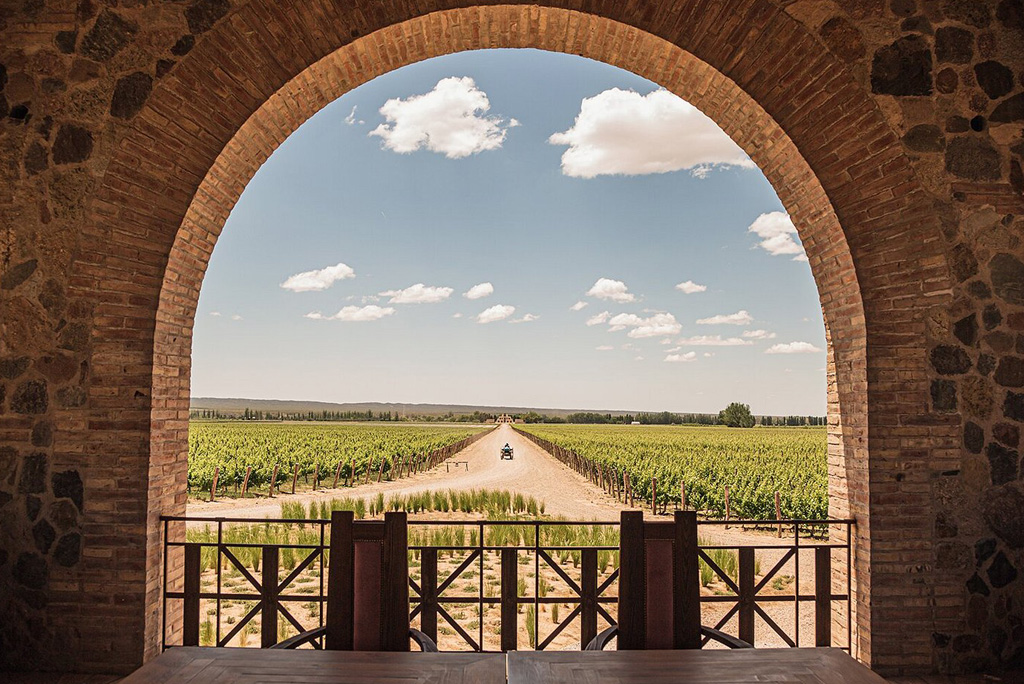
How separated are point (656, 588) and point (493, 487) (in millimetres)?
18571

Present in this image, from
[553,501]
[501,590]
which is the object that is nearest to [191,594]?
[501,590]

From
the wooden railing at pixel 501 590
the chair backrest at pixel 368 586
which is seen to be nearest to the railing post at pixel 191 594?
the wooden railing at pixel 501 590

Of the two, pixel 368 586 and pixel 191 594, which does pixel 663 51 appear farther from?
pixel 191 594

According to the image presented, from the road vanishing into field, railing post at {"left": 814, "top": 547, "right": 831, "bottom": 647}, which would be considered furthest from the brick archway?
the road vanishing into field

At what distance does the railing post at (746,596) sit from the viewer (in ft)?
12.3

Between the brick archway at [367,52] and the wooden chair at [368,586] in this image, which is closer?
the wooden chair at [368,586]

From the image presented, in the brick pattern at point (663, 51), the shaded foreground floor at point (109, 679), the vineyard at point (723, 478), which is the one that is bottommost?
the vineyard at point (723, 478)

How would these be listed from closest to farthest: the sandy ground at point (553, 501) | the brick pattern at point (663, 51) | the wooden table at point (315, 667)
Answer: the wooden table at point (315, 667), the brick pattern at point (663, 51), the sandy ground at point (553, 501)

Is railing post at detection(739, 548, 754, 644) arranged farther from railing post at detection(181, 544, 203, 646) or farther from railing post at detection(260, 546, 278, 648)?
railing post at detection(181, 544, 203, 646)

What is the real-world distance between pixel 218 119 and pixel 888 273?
399 cm

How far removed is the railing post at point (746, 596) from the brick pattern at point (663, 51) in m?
0.60

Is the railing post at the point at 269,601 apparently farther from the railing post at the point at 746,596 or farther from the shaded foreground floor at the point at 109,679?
the railing post at the point at 746,596

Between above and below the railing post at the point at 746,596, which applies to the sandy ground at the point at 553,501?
below

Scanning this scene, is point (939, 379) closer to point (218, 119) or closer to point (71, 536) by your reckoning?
point (218, 119)
